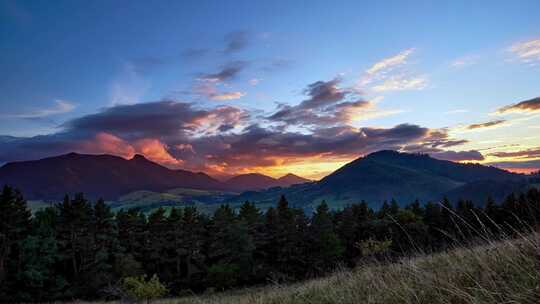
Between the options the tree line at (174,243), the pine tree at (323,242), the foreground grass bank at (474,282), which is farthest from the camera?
the pine tree at (323,242)

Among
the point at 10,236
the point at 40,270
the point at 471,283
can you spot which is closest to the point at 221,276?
the point at 40,270

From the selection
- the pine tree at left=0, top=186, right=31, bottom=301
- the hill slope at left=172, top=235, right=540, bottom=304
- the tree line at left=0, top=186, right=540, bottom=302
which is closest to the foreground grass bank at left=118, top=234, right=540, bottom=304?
the hill slope at left=172, top=235, right=540, bottom=304

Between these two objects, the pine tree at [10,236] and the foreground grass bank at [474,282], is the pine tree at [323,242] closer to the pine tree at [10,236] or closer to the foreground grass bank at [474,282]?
the pine tree at [10,236]

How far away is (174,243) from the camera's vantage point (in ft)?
227

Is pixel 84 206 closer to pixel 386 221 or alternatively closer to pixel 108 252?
pixel 108 252

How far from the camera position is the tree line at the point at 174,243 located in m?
55.0

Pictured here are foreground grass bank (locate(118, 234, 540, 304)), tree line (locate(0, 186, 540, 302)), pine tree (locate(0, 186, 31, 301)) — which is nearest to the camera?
foreground grass bank (locate(118, 234, 540, 304))

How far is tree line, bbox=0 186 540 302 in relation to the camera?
180 feet

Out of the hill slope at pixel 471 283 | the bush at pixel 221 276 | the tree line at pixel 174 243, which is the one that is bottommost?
the bush at pixel 221 276

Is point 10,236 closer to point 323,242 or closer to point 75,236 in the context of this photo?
point 75,236

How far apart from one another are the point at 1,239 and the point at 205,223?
35114 mm

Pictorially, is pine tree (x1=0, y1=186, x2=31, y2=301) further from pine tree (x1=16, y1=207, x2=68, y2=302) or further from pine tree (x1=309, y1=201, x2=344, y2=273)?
pine tree (x1=309, y1=201, x2=344, y2=273)

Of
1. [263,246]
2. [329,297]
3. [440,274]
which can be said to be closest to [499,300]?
[440,274]

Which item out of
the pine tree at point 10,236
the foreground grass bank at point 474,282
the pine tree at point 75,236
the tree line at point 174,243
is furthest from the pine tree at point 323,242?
the foreground grass bank at point 474,282
